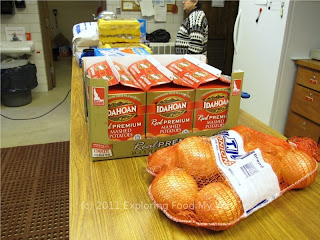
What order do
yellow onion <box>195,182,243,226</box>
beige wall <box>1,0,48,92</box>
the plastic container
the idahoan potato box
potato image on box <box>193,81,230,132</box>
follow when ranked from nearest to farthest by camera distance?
yellow onion <box>195,182,243,226</box> → the idahoan potato box → potato image on box <box>193,81,230,132</box> → the plastic container → beige wall <box>1,0,48,92</box>

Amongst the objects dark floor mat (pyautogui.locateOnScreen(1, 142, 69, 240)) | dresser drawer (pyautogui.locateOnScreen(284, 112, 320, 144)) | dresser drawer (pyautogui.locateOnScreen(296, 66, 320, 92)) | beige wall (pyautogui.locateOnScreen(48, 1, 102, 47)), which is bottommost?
dark floor mat (pyautogui.locateOnScreen(1, 142, 69, 240))

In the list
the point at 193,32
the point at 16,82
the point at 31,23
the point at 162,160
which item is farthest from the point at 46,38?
the point at 162,160

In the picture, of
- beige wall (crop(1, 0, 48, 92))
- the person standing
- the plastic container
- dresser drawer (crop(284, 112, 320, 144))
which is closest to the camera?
dresser drawer (crop(284, 112, 320, 144))

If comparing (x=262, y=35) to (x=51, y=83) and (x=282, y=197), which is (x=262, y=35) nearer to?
(x=282, y=197)

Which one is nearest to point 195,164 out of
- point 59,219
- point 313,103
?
point 59,219

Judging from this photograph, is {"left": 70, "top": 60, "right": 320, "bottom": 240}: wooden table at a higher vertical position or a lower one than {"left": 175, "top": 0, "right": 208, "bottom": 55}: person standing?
lower

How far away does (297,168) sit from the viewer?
0.77 meters

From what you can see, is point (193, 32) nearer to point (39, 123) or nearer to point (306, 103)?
point (306, 103)

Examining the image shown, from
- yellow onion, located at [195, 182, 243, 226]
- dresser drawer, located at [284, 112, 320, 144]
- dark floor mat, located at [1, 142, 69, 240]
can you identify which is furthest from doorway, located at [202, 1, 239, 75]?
yellow onion, located at [195, 182, 243, 226]

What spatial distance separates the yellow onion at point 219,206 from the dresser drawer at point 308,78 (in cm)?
233

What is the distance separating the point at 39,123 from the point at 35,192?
5.07ft

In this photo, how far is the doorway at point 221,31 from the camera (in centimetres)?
481

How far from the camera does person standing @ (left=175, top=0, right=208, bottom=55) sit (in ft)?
10.2

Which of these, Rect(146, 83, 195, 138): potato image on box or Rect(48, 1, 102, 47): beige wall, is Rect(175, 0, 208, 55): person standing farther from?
Rect(48, 1, 102, 47): beige wall
